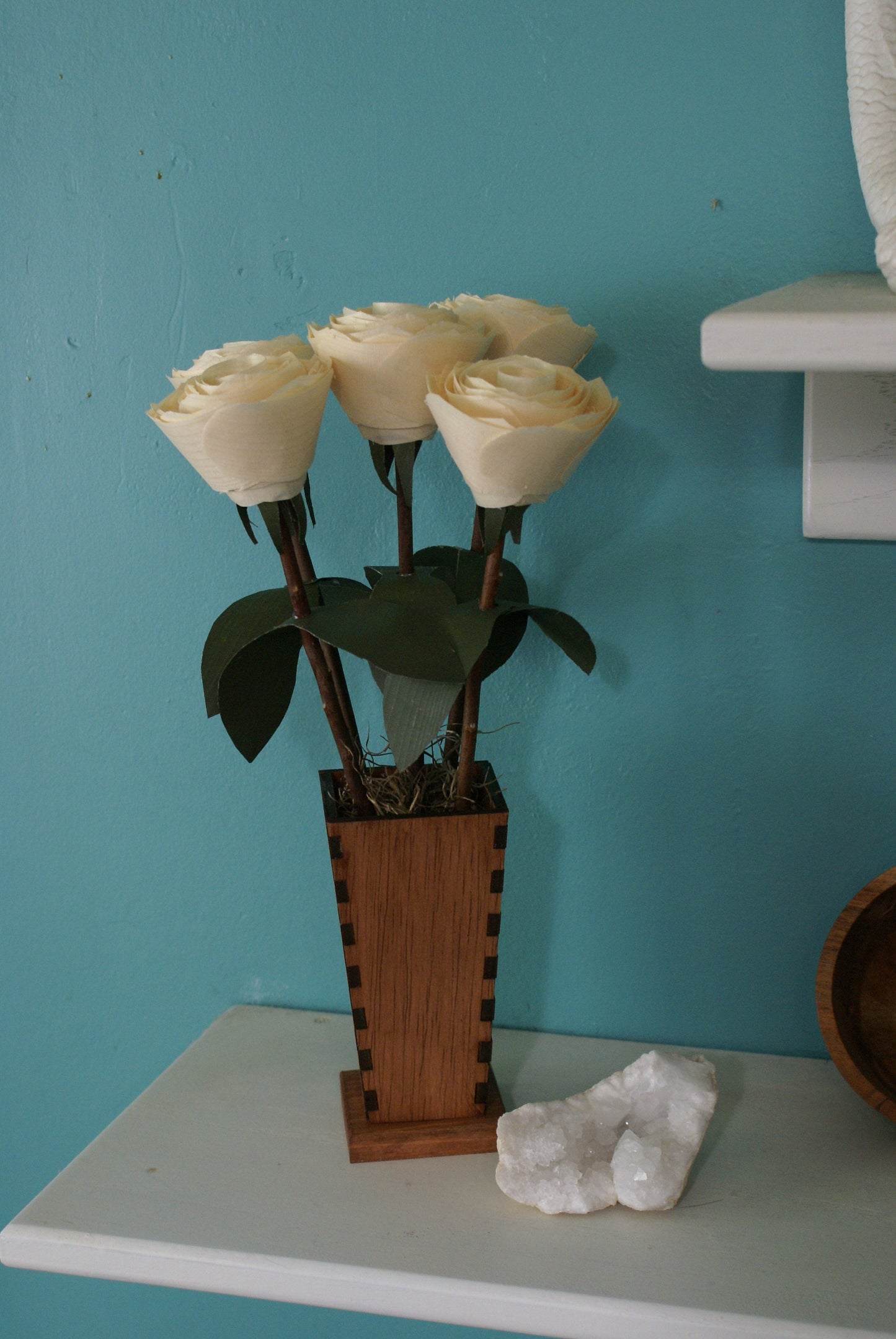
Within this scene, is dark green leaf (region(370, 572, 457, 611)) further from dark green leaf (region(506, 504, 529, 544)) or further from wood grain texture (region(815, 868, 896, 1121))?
wood grain texture (region(815, 868, 896, 1121))

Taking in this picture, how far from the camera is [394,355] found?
1.69 ft

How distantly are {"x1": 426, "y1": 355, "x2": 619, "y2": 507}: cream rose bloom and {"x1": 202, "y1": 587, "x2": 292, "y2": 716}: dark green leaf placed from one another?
0.49ft

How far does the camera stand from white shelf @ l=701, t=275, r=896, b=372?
405 millimetres

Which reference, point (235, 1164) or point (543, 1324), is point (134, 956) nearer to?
point (235, 1164)

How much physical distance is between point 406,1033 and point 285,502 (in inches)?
12.9

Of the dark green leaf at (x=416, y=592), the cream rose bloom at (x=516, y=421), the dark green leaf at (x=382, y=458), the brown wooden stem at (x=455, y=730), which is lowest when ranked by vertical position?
the brown wooden stem at (x=455, y=730)

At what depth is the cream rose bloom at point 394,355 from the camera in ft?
1.69

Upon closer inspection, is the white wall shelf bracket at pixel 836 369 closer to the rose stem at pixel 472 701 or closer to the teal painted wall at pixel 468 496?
the teal painted wall at pixel 468 496

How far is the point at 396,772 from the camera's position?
58 centimetres

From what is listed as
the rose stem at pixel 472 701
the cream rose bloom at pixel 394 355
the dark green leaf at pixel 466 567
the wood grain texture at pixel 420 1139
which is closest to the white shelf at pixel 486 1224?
the wood grain texture at pixel 420 1139

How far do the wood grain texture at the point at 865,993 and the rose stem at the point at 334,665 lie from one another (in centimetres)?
31

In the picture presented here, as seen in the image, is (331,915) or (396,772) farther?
(331,915)

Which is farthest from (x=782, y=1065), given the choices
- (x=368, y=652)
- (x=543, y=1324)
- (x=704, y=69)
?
(x=704, y=69)

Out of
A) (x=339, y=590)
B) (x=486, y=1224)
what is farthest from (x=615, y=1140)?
(x=339, y=590)
